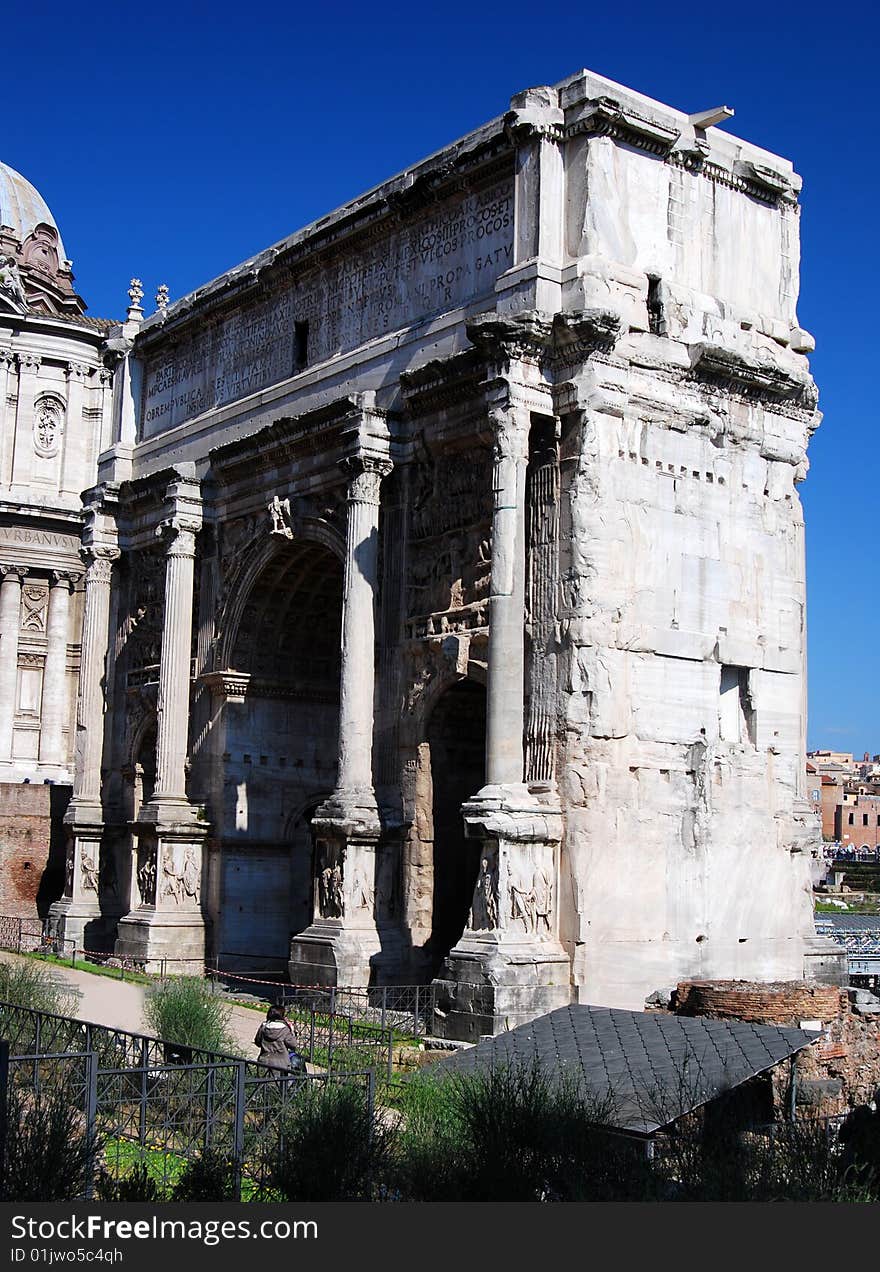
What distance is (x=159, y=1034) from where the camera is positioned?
55.4ft

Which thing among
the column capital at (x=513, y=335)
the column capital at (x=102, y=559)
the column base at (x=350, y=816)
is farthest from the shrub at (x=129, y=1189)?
the column capital at (x=102, y=559)

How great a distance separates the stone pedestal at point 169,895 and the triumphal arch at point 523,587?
58 millimetres

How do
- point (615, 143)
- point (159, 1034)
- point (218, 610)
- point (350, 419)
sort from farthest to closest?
point (218, 610) < point (350, 419) < point (615, 143) < point (159, 1034)

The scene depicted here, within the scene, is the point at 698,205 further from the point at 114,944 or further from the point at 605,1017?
the point at 114,944

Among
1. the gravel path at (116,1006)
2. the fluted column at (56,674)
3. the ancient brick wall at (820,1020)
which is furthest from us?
the fluted column at (56,674)

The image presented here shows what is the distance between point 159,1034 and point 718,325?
11.7m

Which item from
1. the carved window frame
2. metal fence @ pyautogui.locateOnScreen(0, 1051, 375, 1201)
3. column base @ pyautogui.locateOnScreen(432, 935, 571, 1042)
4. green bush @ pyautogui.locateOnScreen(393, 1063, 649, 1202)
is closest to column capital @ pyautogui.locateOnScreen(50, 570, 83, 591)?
the carved window frame

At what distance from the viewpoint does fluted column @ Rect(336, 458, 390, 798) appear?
21.6 metres

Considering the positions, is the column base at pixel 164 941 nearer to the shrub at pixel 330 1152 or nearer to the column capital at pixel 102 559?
the column capital at pixel 102 559

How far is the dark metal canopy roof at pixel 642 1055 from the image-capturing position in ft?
40.1

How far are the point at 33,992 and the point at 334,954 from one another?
13.8 ft

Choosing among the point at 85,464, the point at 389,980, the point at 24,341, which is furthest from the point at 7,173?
the point at 389,980

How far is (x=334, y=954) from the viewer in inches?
817

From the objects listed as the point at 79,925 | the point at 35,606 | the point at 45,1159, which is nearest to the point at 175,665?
the point at 79,925
